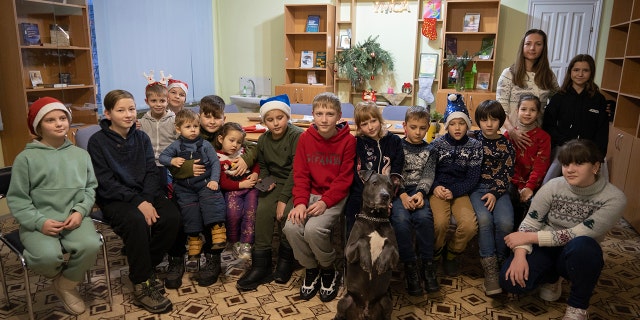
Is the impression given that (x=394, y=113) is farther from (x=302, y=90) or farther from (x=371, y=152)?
(x=302, y=90)

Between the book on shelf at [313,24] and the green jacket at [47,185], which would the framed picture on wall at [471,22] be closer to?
the book on shelf at [313,24]

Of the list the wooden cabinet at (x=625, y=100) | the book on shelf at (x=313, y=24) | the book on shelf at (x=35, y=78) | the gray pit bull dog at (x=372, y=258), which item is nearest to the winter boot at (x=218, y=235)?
the gray pit bull dog at (x=372, y=258)

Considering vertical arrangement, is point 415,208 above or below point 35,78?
below

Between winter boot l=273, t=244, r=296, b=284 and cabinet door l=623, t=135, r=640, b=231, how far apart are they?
8.60ft

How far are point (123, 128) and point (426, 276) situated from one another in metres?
1.75

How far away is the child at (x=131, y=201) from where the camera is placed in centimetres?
208

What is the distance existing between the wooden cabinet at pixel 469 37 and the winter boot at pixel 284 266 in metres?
3.53

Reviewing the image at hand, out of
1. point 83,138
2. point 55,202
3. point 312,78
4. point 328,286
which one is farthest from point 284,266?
point 312,78

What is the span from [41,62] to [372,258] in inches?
137

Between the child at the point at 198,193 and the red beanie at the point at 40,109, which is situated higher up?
the red beanie at the point at 40,109

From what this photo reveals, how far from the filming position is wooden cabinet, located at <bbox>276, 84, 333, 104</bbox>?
5.84 m

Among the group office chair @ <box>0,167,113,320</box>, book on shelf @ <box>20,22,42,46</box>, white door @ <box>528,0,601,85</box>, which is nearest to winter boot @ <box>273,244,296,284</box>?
office chair @ <box>0,167,113,320</box>

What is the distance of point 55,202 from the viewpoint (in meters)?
1.95

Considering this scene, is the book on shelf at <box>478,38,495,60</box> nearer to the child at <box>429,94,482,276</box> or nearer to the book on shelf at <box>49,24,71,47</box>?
the child at <box>429,94,482,276</box>
